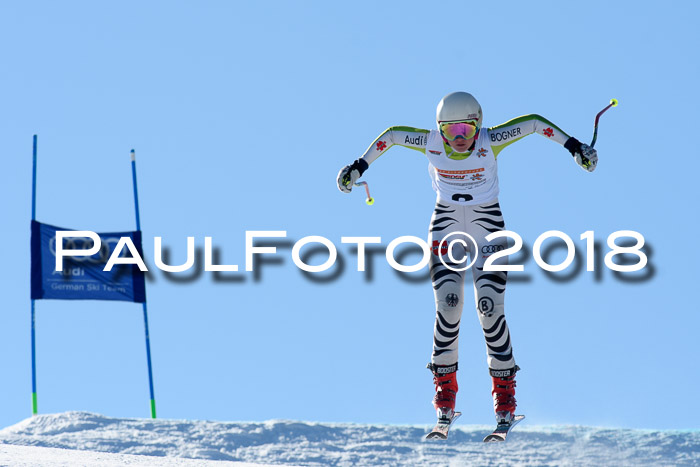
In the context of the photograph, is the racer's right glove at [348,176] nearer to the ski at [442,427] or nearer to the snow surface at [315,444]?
the ski at [442,427]

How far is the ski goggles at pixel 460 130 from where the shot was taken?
1221 cm

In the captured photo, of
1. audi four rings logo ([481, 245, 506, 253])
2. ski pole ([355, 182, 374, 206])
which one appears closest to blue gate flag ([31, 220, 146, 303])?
ski pole ([355, 182, 374, 206])

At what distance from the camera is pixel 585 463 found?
1861 inches

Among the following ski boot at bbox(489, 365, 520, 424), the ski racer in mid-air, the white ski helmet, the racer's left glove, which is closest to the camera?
the racer's left glove

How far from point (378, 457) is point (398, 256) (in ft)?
97.1

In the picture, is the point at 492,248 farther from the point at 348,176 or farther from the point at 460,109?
the point at 348,176

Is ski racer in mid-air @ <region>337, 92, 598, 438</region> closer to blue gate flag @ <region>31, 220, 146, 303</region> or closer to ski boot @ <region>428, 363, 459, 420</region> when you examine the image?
ski boot @ <region>428, 363, 459, 420</region>

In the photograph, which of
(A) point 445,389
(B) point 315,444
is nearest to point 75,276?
(B) point 315,444

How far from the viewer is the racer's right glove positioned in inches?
494

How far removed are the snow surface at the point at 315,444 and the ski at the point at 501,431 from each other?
5.69m

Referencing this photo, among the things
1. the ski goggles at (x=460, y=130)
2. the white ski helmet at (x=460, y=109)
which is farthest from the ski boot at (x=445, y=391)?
the white ski helmet at (x=460, y=109)

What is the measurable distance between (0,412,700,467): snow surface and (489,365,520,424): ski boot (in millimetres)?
5535

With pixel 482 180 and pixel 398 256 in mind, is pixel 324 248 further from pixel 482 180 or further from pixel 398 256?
pixel 482 180

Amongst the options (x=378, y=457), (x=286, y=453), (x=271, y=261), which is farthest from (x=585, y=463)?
(x=271, y=261)
